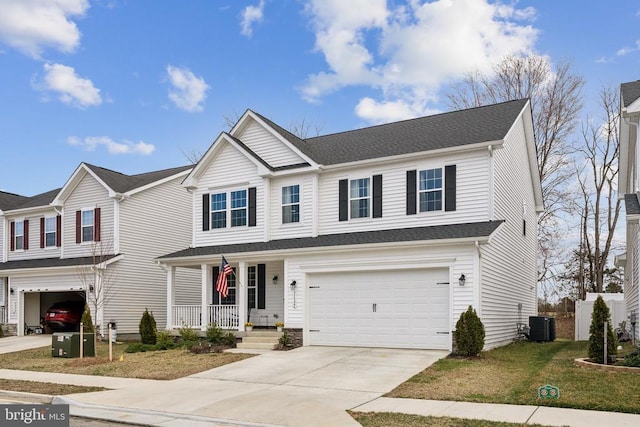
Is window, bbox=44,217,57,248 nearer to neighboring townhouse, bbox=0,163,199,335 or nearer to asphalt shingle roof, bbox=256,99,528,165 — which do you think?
neighboring townhouse, bbox=0,163,199,335

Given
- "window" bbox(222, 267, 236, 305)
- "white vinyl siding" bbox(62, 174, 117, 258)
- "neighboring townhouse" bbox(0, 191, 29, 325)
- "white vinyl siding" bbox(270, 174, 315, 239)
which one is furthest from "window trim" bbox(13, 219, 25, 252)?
"white vinyl siding" bbox(270, 174, 315, 239)

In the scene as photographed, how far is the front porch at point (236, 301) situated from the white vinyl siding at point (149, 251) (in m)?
3.99

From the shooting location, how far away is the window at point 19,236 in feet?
98.0

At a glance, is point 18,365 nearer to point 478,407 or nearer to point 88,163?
point 88,163

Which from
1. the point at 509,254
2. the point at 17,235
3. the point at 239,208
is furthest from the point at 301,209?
the point at 17,235

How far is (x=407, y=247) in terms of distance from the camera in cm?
1755

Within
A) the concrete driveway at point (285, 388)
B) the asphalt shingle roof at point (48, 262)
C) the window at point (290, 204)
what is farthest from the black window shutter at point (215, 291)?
the concrete driveway at point (285, 388)

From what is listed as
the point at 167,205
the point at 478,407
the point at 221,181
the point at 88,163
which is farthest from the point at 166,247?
the point at 478,407

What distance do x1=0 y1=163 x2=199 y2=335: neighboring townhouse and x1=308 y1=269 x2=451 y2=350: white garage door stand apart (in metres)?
9.93

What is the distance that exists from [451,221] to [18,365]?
13.6 meters

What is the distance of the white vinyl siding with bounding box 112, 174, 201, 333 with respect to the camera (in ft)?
84.3

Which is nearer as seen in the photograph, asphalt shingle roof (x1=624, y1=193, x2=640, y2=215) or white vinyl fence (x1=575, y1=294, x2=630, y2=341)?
asphalt shingle roof (x1=624, y1=193, x2=640, y2=215)

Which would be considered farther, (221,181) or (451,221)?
(221,181)

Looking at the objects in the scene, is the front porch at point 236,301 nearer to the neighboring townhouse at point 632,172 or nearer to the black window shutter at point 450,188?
the black window shutter at point 450,188
